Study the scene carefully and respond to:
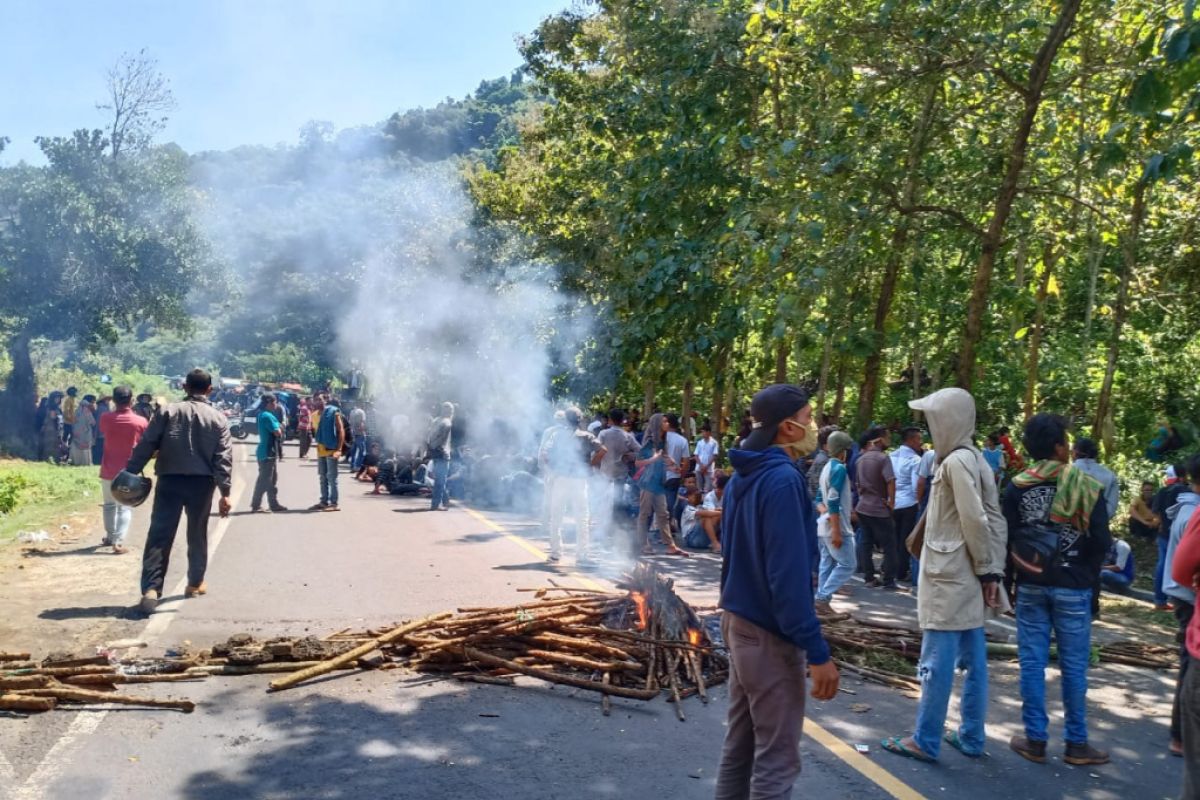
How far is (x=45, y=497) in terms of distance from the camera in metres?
16.3

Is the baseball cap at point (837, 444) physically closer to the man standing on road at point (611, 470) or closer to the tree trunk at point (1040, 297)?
the man standing on road at point (611, 470)

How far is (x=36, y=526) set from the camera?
12.9 meters

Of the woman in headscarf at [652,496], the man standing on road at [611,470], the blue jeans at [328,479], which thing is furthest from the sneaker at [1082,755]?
the blue jeans at [328,479]

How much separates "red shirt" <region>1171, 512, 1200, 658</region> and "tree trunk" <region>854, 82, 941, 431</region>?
839 centimetres

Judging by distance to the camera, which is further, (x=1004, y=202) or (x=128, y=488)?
(x=1004, y=202)

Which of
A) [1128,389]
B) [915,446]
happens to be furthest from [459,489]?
[1128,389]

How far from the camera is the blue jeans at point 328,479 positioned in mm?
16250

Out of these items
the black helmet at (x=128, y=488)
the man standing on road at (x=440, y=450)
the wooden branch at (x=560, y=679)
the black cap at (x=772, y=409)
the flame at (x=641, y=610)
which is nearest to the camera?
the black cap at (x=772, y=409)

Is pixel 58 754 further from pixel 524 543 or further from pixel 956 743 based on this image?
pixel 524 543

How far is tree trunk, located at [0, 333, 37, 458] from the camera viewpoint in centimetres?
3119

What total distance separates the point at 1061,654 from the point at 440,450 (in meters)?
12.2

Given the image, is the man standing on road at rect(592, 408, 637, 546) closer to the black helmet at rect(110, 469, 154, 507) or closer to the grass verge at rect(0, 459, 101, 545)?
the black helmet at rect(110, 469, 154, 507)

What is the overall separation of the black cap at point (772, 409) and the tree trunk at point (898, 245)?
8.35 meters

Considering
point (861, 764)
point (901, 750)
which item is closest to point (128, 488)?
point (861, 764)
